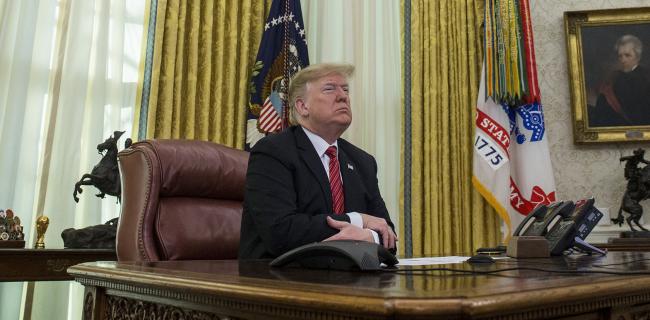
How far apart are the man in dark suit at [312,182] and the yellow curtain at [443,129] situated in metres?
1.91

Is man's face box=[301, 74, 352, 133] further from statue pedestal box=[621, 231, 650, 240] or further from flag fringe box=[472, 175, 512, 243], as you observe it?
statue pedestal box=[621, 231, 650, 240]

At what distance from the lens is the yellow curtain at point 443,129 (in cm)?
435

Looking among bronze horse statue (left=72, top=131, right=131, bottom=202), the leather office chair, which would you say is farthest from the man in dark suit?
bronze horse statue (left=72, top=131, right=131, bottom=202)

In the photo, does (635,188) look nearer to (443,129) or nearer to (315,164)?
(443,129)

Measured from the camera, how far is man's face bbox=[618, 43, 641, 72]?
4.49m

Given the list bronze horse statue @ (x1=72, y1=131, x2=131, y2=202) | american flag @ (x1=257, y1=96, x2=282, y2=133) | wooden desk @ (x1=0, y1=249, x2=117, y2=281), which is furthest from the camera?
american flag @ (x1=257, y1=96, x2=282, y2=133)

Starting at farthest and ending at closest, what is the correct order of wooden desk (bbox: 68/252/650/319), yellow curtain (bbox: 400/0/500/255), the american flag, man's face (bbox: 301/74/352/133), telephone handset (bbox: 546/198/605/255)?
1. yellow curtain (bbox: 400/0/500/255)
2. the american flag
3. man's face (bbox: 301/74/352/133)
4. telephone handset (bbox: 546/198/605/255)
5. wooden desk (bbox: 68/252/650/319)

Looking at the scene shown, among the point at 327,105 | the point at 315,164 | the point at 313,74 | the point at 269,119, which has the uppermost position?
the point at 269,119

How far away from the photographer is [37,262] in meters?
2.75

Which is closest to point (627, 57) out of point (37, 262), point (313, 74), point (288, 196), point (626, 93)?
point (626, 93)

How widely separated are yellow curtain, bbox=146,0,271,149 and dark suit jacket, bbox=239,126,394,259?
6.43 feet

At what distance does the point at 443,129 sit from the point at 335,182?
2430mm

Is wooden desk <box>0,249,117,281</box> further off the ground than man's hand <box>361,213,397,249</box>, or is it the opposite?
man's hand <box>361,213,397,249</box>

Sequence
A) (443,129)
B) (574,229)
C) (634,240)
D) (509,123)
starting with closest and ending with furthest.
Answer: (574,229), (634,240), (509,123), (443,129)
